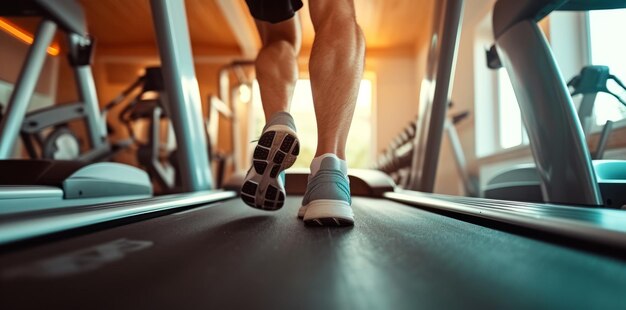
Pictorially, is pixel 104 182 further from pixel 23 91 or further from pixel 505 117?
pixel 505 117

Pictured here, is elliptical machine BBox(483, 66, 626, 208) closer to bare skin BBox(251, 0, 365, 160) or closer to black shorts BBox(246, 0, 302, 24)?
bare skin BBox(251, 0, 365, 160)

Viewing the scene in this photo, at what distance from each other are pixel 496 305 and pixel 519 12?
1.23 m

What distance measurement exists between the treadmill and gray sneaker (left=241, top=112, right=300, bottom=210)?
0.48 ft

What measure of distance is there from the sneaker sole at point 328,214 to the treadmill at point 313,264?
34mm

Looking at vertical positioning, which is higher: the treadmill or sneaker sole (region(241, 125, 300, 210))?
sneaker sole (region(241, 125, 300, 210))

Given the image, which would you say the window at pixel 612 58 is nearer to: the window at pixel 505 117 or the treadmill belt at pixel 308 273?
the treadmill belt at pixel 308 273

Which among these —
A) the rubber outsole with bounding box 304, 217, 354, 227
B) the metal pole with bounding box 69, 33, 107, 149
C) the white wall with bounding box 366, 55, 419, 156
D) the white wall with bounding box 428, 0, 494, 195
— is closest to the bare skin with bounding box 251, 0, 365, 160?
the rubber outsole with bounding box 304, 217, 354, 227

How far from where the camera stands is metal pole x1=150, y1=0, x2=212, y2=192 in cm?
155

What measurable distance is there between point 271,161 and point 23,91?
157cm

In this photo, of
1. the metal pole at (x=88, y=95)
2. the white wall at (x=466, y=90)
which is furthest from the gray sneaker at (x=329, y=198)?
the white wall at (x=466, y=90)

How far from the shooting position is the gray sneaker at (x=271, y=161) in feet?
3.08

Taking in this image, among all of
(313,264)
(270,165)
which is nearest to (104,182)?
(270,165)

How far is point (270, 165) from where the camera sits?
95cm

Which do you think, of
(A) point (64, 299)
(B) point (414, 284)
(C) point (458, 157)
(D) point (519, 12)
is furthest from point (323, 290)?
(C) point (458, 157)
